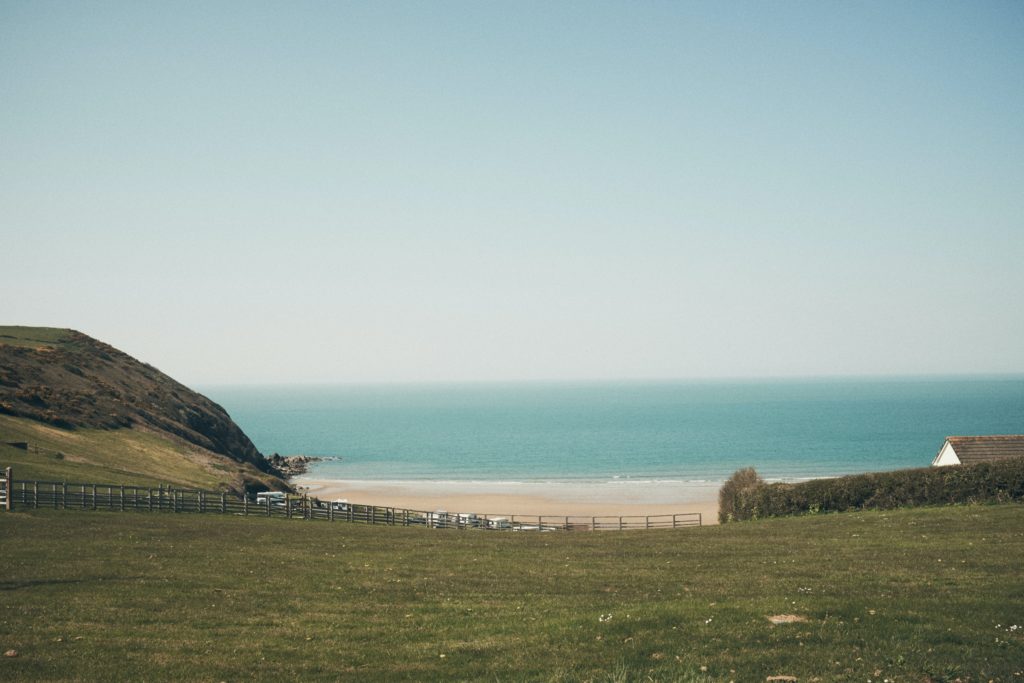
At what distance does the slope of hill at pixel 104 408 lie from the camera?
6544 cm

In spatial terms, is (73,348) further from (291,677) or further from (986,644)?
(986,644)

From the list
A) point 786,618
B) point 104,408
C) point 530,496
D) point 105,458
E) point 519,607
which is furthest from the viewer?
point 530,496

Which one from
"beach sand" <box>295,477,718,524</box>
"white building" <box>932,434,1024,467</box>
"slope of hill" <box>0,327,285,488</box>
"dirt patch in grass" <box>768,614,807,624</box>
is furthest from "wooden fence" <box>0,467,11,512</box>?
"beach sand" <box>295,477,718,524</box>

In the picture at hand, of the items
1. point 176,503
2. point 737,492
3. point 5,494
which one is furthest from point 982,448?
point 5,494

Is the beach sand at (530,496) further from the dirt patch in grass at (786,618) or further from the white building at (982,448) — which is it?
the dirt patch in grass at (786,618)

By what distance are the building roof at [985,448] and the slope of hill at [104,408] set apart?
5241cm

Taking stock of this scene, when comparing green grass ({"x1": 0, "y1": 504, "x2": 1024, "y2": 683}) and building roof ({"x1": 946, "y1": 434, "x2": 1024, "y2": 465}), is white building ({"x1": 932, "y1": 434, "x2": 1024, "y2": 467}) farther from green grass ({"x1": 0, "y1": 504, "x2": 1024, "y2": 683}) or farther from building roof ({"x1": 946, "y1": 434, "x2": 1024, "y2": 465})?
green grass ({"x1": 0, "y1": 504, "x2": 1024, "y2": 683})

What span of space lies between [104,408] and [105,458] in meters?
16.2

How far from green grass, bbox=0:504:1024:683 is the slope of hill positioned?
117ft

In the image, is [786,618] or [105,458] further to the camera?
[105,458]

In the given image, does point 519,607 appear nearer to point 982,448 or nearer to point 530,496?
point 982,448

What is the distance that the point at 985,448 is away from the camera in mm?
44938

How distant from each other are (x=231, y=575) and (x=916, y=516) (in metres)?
28.5

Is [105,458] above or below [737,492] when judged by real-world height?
above
